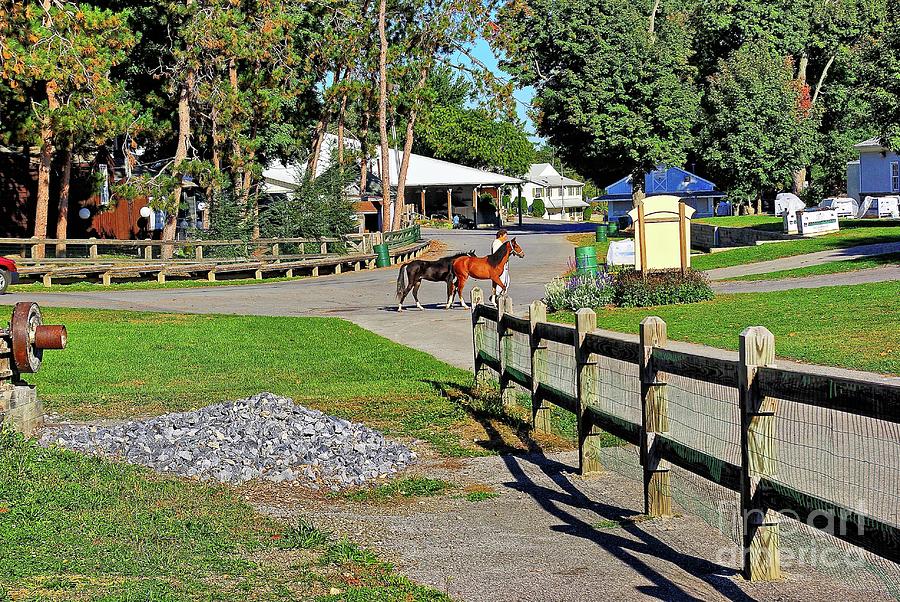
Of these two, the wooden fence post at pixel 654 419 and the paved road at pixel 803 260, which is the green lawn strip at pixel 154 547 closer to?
the wooden fence post at pixel 654 419

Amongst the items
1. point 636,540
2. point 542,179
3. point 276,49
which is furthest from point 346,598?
point 542,179

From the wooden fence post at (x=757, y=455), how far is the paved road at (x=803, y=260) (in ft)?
91.2

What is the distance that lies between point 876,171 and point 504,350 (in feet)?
192

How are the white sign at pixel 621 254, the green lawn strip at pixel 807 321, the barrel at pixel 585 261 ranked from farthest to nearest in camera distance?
1. the white sign at pixel 621 254
2. the barrel at pixel 585 261
3. the green lawn strip at pixel 807 321

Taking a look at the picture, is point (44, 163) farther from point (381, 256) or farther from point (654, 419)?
point (654, 419)

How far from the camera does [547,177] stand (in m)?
160

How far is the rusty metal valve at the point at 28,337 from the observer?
1035 centimetres

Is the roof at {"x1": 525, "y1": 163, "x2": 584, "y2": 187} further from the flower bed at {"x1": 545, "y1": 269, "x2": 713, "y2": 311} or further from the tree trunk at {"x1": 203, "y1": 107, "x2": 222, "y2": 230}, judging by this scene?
the flower bed at {"x1": 545, "y1": 269, "x2": 713, "y2": 311}

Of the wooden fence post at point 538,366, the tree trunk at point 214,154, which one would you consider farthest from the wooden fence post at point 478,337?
the tree trunk at point 214,154

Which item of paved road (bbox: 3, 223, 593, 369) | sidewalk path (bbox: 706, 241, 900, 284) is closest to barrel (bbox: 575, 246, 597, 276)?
paved road (bbox: 3, 223, 593, 369)

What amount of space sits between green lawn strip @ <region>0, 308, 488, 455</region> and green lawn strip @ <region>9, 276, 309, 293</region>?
1328 cm

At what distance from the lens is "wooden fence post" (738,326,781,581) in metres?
6.28

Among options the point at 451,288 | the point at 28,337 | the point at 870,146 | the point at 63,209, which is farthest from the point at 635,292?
the point at 870,146

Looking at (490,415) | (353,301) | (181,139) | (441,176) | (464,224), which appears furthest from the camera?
(464,224)
